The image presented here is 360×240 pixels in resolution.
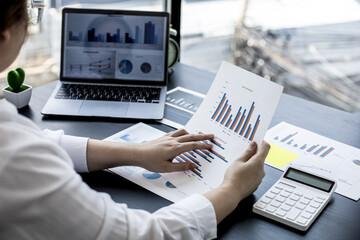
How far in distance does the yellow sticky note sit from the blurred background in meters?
2.38

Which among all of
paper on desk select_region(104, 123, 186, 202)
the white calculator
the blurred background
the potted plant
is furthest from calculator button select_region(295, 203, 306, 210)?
the blurred background

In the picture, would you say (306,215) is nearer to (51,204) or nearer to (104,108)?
(51,204)

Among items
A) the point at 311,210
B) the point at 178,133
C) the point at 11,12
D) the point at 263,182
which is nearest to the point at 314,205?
the point at 311,210

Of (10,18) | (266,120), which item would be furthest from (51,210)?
(266,120)

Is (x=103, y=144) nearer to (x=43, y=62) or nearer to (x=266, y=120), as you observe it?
(x=266, y=120)

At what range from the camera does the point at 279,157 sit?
1.06 metres

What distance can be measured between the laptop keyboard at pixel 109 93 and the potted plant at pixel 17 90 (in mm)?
99

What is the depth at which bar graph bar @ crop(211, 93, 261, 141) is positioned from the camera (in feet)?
3.02

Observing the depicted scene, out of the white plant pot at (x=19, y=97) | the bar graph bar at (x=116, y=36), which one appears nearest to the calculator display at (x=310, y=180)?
the bar graph bar at (x=116, y=36)

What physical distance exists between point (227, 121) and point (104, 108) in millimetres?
456

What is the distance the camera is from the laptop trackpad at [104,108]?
4.04 feet

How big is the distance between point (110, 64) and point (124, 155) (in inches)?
21.0

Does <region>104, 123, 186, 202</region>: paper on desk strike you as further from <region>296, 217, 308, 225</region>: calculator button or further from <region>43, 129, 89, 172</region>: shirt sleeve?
<region>296, 217, 308, 225</region>: calculator button

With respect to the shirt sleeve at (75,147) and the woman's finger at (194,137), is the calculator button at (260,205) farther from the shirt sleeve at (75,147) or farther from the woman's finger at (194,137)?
the shirt sleeve at (75,147)
